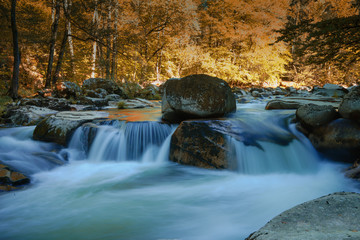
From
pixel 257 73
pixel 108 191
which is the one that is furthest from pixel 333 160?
pixel 257 73

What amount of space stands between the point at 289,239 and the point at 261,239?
16 cm

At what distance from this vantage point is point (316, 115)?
442 cm

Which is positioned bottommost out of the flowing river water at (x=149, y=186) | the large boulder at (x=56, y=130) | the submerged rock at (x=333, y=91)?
the flowing river water at (x=149, y=186)

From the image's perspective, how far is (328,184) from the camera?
350 cm

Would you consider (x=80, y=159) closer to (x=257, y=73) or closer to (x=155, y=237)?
(x=155, y=237)

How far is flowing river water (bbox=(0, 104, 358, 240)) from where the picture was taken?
2.46 metres

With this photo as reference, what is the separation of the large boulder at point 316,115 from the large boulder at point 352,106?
0.18m

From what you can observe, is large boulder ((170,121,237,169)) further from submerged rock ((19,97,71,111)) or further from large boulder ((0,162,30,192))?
submerged rock ((19,97,71,111))

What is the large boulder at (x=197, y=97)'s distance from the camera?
5.11m

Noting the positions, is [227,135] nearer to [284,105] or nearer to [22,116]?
[284,105]

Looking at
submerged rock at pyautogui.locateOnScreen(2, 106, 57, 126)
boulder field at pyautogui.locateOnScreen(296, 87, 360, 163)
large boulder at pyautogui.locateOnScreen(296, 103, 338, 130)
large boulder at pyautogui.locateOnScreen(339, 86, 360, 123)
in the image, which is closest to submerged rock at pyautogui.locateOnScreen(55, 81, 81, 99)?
submerged rock at pyautogui.locateOnScreen(2, 106, 57, 126)

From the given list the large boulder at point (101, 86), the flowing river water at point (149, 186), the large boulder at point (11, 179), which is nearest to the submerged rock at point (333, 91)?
the flowing river water at point (149, 186)

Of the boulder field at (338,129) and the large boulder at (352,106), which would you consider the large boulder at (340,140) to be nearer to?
the boulder field at (338,129)

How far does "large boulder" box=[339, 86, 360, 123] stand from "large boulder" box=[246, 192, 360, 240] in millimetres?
2744
